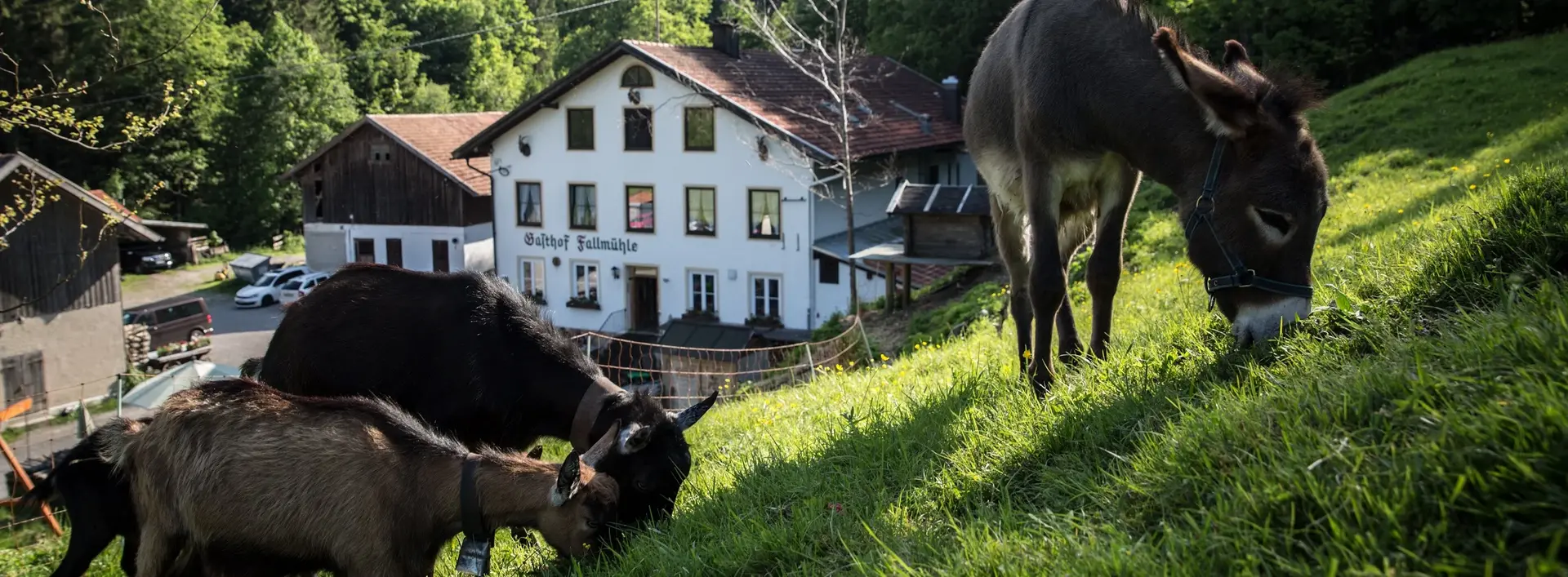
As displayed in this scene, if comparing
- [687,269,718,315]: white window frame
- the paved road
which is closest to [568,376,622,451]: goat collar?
[687,269,718,315]: white window frame

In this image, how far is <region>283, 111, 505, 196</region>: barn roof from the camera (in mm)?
36875

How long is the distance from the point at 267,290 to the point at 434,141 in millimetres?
10269

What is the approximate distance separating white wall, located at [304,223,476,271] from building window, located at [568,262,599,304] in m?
6.01

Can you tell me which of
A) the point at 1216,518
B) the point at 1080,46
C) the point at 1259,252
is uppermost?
the point at 1080,46

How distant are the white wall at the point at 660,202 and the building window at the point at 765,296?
0.65 feet

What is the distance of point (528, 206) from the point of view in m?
32.8

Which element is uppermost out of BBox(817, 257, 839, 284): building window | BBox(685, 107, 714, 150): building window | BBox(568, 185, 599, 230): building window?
BBox(685, 107, 714, 150): building window

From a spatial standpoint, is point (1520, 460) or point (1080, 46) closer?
point (1520, 460)

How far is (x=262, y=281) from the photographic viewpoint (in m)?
42.8

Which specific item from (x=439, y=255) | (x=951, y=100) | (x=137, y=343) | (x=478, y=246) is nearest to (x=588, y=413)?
(x=137, y=343)

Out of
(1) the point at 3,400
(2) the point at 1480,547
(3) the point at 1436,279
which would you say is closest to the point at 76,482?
(2) the point at 1480,547

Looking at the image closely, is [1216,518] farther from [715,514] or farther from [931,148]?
[931,148]

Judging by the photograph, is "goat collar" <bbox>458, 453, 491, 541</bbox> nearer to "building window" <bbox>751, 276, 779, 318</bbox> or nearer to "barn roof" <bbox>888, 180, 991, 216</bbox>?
"barn roof" <bbox>888, 180, 991, 216</bbox>

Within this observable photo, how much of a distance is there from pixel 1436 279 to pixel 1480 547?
234cm
